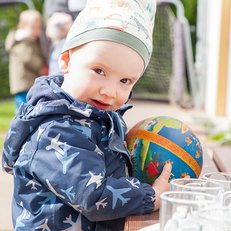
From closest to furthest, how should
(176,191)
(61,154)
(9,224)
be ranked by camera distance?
(176,191) → (61,154) → (9,224)

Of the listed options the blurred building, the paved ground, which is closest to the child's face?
the paved ground

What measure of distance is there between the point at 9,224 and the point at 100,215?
2.57m

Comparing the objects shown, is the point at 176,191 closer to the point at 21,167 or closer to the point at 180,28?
the point at 21,167

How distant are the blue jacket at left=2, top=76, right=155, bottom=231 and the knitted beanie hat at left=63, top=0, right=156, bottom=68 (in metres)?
0.23

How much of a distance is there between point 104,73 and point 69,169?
1.24 feet

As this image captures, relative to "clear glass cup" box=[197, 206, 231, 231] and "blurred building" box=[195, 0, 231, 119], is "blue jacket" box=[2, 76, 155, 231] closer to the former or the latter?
"clear glass cup" box=[197, 206, 231, 231]

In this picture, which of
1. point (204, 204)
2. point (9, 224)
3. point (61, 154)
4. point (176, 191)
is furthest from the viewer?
point (9, 224)

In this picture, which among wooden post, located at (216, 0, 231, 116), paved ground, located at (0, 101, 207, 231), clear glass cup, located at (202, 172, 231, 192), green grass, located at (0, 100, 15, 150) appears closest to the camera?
clear glass cup, located at (202, 172, 231, 192)

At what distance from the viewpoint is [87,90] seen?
263cm

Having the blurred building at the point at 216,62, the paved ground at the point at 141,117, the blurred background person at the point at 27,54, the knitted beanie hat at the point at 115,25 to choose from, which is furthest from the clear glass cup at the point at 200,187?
the blurred building at the point at 216,62

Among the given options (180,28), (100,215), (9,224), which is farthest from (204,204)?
(180,28)

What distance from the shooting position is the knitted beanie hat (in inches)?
103

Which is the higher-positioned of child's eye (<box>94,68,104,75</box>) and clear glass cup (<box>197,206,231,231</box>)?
child's eye (<box>94,68,104,75</box>)

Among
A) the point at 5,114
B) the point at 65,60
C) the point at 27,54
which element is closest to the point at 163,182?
the point at 65,60
